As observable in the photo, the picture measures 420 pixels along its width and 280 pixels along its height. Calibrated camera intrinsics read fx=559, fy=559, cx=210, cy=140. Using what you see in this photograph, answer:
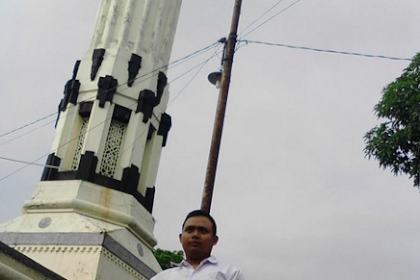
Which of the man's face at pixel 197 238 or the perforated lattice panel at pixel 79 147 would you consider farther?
the perforated lattice panel at pixel 79 147

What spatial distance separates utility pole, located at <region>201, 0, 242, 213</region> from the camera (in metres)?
9.46

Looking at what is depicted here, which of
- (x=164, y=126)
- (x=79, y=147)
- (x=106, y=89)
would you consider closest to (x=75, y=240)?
(x=79, y=147)

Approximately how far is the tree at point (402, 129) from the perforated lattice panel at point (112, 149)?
652 cm

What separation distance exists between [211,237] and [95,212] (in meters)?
10.4

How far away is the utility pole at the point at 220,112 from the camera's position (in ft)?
31.0

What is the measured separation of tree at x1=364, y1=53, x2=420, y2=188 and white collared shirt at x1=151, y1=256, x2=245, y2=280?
9422 millimetres

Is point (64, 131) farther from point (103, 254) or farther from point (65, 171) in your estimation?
point (103, 254)

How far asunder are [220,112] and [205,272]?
6.92 metres

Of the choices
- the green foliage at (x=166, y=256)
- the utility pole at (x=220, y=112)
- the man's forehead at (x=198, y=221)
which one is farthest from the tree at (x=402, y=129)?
the green foliage at (x=166, y=256)

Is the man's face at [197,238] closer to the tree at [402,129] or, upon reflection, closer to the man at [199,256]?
the man at [199,256]

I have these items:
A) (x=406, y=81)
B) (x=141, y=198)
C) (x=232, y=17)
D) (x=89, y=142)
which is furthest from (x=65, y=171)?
(x=406, y=81)

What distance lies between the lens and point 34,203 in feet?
46.4

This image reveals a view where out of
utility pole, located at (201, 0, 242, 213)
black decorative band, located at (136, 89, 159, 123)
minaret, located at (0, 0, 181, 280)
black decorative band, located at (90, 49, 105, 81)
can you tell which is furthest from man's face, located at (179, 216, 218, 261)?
black decorative band, located at (90, 49, 105, 81)

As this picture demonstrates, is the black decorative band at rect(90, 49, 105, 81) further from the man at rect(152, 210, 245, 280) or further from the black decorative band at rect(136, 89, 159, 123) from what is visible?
the man at rect(152, 210, 245, 280)
